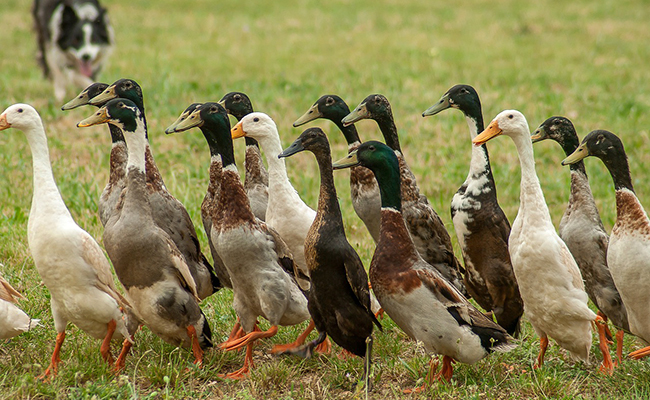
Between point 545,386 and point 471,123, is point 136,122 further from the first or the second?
point 545,386

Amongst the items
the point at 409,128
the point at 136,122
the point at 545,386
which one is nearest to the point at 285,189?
the point at 136,122

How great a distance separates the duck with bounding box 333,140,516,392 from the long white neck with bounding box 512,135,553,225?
61 centimetres

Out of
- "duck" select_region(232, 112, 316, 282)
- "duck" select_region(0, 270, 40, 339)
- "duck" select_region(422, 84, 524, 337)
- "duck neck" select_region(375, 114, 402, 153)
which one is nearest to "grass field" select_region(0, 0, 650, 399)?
"duck" select_region(0, 270, 40, 339)

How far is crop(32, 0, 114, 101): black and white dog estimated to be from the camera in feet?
36.8

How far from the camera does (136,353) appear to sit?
4.63 meters

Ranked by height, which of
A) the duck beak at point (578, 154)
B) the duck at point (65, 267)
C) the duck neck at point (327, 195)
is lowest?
the duck at point (65, 267)

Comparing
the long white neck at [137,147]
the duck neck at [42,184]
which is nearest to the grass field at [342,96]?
the duck neck at [42,184]

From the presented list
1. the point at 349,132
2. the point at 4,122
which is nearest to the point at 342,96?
the point at 349,132

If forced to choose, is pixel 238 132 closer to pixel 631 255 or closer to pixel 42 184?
pixel 42 184

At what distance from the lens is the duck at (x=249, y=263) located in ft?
14.3

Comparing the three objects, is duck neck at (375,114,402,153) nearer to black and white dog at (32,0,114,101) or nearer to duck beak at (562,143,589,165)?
duck beak at (562,143,589,165)

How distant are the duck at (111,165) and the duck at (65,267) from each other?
0.78m

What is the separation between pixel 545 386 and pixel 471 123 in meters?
1.75

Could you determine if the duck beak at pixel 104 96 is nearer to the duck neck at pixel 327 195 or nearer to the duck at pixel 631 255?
the duck neck at pixel 327 195
